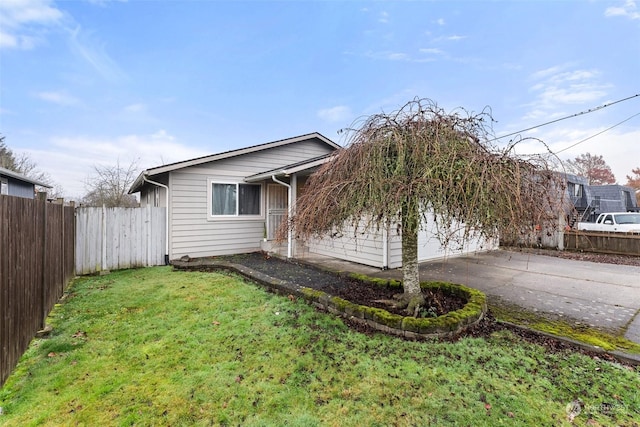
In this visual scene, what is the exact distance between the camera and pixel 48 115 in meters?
12.8

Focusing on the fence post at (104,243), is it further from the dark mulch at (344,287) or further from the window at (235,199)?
the dark mulch at (344,287)

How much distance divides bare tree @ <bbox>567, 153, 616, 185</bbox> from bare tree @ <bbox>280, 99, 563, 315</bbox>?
120 ft

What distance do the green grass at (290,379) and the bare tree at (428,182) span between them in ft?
4.03

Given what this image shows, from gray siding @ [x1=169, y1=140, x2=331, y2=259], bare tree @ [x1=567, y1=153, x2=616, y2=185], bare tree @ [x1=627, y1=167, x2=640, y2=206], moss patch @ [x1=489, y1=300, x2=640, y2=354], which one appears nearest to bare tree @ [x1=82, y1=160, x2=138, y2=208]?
gray siding @ [x1=169, y1=140, x2=331, y2=259]

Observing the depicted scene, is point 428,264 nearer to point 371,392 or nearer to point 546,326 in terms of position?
point 546,326

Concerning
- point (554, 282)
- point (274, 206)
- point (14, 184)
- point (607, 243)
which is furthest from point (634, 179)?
point (14, 184)

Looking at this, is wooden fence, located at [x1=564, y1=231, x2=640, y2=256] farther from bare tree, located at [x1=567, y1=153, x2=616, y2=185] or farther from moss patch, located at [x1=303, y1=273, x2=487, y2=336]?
bare tree, located at [x1=567, y1=153, x2=616, y2=185]

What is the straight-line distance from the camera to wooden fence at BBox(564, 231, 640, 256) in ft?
32.8

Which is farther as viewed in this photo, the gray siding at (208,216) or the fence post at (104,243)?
the gray siding at (208,216)

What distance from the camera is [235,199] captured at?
9.49m

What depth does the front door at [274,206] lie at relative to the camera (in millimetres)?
9961

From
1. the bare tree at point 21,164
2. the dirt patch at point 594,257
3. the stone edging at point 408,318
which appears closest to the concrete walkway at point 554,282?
the dirt patch at point 594,257

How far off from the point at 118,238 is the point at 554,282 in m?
10.5
